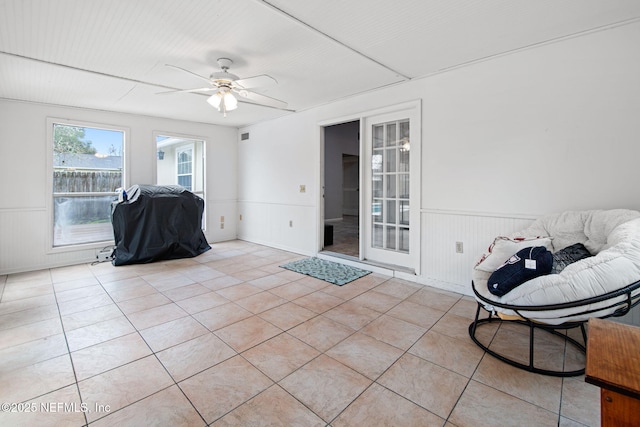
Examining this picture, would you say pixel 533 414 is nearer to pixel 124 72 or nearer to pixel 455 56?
pixel 455 56

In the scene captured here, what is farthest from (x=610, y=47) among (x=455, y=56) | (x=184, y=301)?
(x=184, y=301)

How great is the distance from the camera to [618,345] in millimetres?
949

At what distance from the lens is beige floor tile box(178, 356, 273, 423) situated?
1658mm

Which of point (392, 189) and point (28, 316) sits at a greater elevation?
point (392, 189)

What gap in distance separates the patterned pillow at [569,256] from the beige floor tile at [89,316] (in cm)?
378

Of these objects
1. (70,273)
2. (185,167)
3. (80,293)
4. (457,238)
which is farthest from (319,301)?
(185,167)

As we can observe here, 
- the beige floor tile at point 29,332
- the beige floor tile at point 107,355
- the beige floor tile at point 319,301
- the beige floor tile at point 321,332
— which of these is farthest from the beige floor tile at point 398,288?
the beige floor tile at point 29,332

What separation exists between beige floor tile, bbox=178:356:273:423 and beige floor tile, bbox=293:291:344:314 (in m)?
1.03

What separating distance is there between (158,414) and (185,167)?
19.8 ft

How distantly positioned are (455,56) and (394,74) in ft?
2.23

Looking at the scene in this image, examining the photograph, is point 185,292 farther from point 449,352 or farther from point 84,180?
point 84,180

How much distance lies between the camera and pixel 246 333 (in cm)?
248

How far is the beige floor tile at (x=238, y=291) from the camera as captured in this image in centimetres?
330

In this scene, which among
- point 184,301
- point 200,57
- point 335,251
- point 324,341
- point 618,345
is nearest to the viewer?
point 618,345
